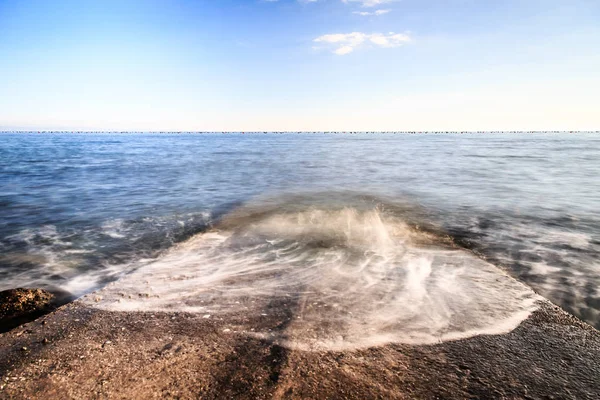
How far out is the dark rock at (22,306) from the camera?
3852mm

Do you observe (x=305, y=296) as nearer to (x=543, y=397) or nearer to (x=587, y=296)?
(x=543, y=397)

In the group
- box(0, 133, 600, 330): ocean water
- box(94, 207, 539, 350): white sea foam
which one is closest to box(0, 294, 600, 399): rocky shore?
box(94, 207, 539, 350): white sea foam

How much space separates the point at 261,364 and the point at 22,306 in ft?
11.9

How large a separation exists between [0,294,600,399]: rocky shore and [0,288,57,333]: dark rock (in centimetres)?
32

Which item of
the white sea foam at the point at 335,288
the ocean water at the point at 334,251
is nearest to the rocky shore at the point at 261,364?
the white sea foam at the point at 335,288

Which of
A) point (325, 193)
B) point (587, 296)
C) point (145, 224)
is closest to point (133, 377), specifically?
point (587, 296)

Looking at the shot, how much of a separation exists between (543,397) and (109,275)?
6.26 meters

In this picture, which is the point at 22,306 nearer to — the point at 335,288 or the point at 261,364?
the point at 261,364

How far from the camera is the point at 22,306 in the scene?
4.18m

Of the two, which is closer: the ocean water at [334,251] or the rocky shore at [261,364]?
the rocky shore at [261,364]

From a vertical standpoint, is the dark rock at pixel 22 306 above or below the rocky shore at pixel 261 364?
below

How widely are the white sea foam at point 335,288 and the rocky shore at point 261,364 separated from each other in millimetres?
219

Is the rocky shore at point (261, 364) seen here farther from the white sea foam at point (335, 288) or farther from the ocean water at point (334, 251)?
the ocean water at point (334, 251)

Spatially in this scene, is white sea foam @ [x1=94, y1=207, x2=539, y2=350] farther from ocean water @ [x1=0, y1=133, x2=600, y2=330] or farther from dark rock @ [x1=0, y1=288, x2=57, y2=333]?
dark rock @ [x1=0, y1=288, x2=57, y2=333]
